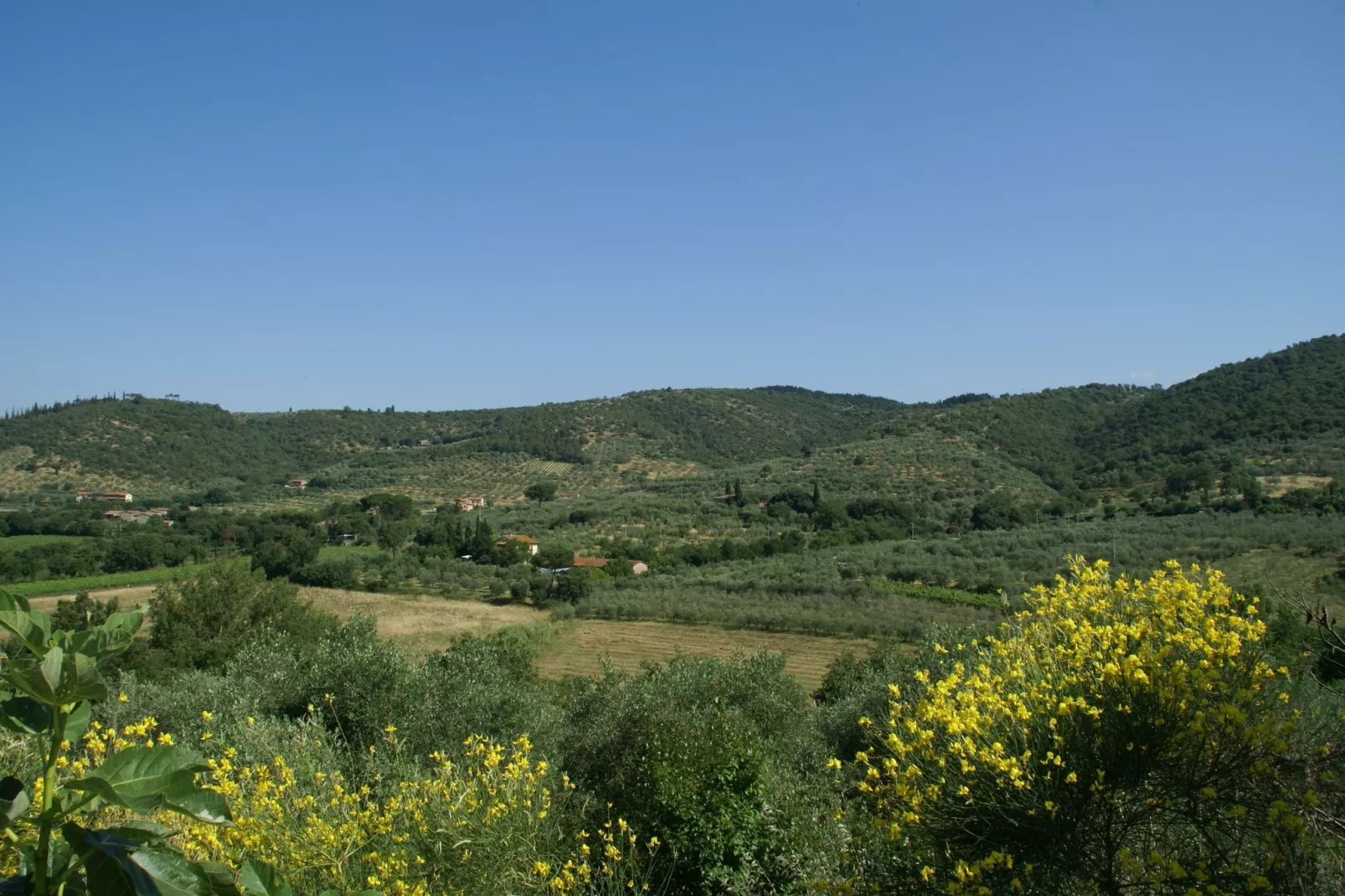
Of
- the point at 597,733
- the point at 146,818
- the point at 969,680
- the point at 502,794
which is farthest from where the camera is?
the point at 597,733

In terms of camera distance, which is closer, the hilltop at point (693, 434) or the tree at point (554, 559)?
the tree at point (554, 559)

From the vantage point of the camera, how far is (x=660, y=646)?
3675 centimetres

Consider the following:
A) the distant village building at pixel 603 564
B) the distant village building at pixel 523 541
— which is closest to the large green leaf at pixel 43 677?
the distant village building at pixel 603 564

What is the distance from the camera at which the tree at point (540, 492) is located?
86062 millimetres

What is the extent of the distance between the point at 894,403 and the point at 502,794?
147 meters

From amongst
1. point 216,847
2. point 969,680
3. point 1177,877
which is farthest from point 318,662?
point 1177,877

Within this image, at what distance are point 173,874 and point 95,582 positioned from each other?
54.4 m

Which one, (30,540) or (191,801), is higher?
(191,801)

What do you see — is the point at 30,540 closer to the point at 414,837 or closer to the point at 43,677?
the point at 414,837

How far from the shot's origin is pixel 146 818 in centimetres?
575

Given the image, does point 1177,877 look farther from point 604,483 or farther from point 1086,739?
point 604,483

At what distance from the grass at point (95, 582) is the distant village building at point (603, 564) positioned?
73.2 feet

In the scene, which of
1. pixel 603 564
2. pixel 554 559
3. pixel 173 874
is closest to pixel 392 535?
pixel 554 559

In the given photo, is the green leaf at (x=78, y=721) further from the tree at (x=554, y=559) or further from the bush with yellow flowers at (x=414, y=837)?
the tree at (x=554, y=559)
